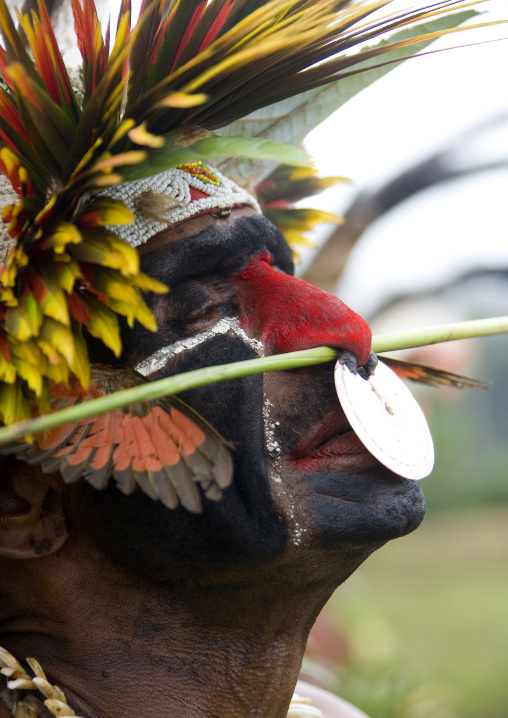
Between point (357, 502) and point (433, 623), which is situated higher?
point (357, 502)

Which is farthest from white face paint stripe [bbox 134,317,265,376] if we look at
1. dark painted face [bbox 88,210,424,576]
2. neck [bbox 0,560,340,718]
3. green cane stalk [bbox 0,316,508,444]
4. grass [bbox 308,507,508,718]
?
grass [bbox 308,507,508,718]

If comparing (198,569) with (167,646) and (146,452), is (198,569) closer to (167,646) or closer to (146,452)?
(167,646)

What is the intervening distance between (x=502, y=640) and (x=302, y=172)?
8.76m

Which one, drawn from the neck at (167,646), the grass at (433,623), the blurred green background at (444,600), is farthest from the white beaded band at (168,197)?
the grass at (433,623)

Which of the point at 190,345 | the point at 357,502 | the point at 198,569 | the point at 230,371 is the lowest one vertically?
the point at 198,569

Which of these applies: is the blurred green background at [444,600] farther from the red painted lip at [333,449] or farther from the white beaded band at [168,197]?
the white beaded band at [168,197]

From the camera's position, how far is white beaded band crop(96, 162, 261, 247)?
5.19 feet

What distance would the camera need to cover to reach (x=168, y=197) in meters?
1.62

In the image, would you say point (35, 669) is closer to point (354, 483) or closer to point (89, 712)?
point (89, 712)

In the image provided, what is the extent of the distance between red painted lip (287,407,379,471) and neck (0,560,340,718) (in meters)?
0.27

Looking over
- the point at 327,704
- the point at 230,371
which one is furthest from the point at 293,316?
the point at 327,704

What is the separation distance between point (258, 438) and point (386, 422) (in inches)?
9.9

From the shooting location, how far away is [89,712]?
167cm

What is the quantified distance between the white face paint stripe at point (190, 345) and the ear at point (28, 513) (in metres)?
0.32
